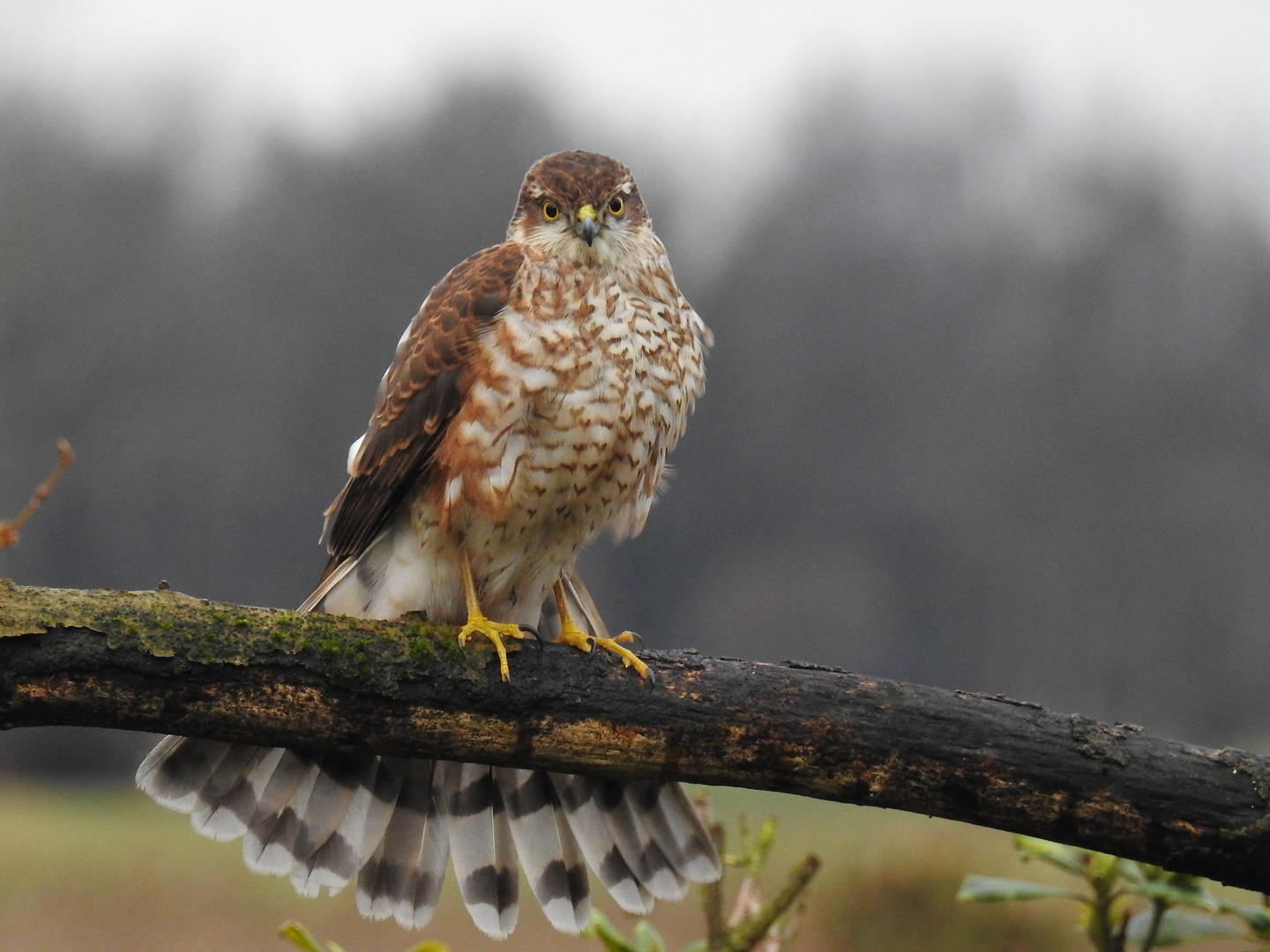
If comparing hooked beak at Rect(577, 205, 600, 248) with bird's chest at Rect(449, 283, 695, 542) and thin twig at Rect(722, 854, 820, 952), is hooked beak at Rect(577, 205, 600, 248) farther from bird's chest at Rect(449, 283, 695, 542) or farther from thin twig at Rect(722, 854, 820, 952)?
thin twig at Rect(722, 854, 820, 952)

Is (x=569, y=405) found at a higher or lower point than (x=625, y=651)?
higher

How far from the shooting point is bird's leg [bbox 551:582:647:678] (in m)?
2.48

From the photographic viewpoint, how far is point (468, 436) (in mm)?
2701

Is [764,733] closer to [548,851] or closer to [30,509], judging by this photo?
[548,851]

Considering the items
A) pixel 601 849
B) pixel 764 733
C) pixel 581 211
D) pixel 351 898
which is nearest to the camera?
pixel 764 733

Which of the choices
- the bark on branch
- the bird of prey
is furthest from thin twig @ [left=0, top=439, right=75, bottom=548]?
the bird of prey

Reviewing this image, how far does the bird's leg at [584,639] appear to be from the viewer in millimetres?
2480

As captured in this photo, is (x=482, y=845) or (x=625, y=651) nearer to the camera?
(x=625, y=651)

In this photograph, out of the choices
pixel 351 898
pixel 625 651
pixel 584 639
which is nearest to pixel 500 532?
pixel 584 639

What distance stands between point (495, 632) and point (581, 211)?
1.05m

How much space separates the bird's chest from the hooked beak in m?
0.13

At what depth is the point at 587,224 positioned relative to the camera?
2.86 m

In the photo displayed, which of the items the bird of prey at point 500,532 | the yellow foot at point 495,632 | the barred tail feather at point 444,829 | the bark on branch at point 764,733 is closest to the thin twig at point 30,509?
the bark on branch at point 764,733

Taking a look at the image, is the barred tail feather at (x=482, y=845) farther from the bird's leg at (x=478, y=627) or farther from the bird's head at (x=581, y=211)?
the bird's head at (x=581, y=211)
